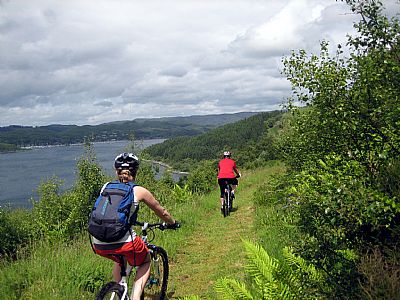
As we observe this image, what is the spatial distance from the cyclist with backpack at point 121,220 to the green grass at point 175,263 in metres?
0.89

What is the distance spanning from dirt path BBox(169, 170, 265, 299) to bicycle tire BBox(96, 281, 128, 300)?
1.03 metres

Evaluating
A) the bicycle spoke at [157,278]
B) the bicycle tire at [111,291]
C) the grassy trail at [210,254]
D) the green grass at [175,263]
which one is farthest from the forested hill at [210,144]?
the bicycle tire at [111,291]

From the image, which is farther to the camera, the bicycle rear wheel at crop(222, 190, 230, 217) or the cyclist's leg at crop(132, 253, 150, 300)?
the bicycle rear wheel at crop(222, 190, 230, 217)

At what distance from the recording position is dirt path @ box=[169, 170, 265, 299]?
6.16 m

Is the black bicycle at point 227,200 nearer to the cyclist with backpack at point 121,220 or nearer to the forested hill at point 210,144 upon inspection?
the cyclist with backpack at point 121,220

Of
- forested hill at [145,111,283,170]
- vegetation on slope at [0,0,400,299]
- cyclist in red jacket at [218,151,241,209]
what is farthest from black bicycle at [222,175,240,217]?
forested hill at [145,111,283,170]

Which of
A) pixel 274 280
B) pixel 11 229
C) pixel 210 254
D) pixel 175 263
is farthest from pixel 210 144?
pixel 274 280

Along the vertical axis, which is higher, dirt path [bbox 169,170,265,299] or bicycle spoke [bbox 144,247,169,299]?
Result: bicycle spoke [bbox 144,247,169,299]

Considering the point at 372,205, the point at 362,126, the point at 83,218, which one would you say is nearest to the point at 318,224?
the point at 372,205

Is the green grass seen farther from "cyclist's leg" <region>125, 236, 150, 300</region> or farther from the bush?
the bush

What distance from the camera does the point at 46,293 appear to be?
16.2 ft

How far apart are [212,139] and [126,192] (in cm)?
12565

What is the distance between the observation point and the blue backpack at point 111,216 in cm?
360

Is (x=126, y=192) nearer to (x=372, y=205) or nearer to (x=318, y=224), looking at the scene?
(x=318, y=224)
